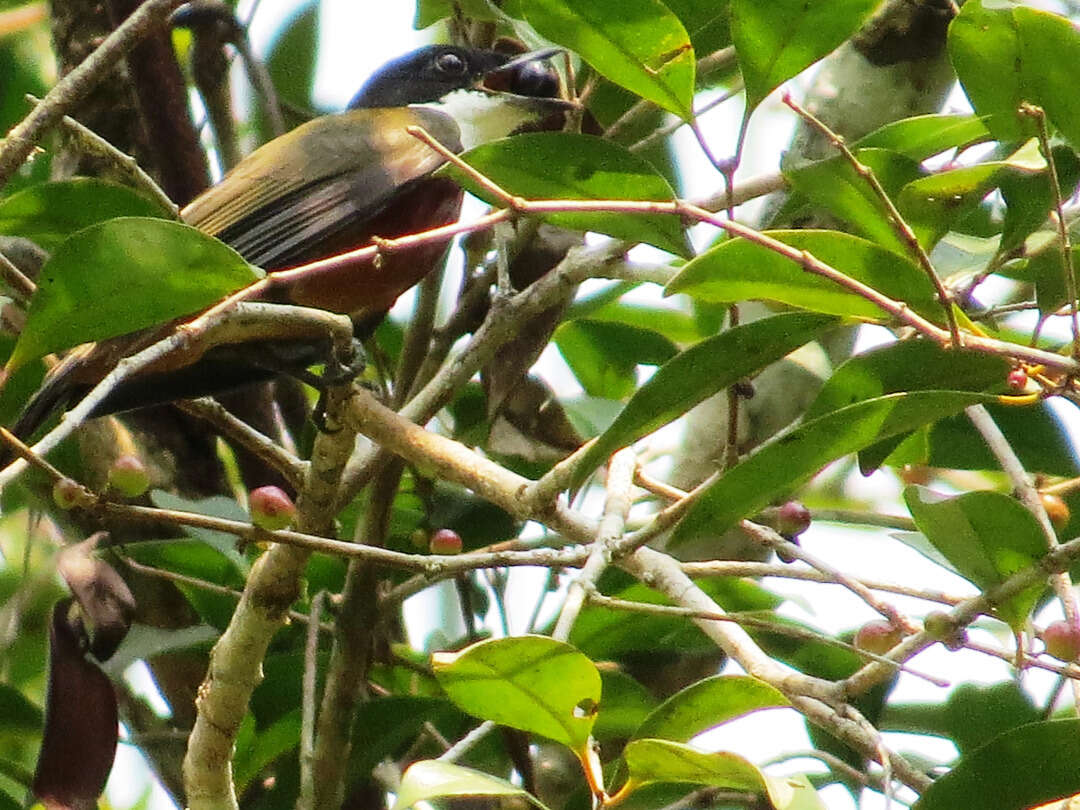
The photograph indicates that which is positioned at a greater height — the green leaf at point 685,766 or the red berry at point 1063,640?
the green leaf at point 685,766

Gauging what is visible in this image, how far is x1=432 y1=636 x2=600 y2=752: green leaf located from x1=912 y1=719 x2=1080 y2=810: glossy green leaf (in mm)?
422

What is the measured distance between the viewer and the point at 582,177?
1.73m

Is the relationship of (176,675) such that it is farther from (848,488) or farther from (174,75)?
(848,488)

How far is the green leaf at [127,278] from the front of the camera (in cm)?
151

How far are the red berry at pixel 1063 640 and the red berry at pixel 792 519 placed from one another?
19.7 inches

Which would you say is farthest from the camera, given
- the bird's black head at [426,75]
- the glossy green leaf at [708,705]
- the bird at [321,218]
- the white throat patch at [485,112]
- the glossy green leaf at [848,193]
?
the bird's black head at [426,75]

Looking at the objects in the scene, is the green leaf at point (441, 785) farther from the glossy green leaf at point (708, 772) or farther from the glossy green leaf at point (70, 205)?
the glossy green leaf at point (70, 205)

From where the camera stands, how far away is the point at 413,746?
2738mm

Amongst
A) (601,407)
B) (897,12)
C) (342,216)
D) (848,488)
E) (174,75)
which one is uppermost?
(897,12)

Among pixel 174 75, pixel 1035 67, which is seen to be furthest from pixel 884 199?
pixel 174 75

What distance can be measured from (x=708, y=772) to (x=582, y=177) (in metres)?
0.75

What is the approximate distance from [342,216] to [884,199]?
1675 millimetres

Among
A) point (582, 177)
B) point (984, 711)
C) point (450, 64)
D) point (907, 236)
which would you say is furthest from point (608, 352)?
point (907, 236)

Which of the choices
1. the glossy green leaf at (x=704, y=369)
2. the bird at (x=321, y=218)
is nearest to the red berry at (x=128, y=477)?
the bird at (x=321, y=218)
